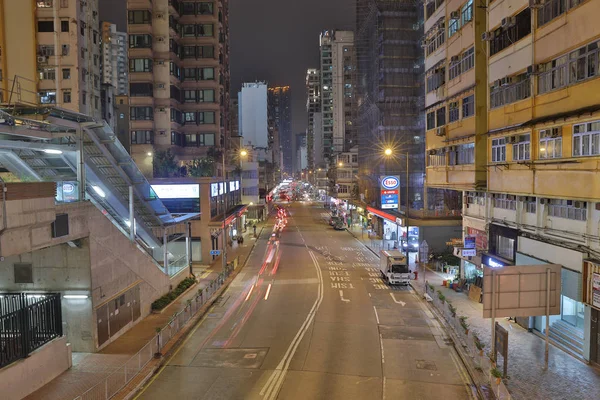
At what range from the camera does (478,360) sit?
16.8 meters

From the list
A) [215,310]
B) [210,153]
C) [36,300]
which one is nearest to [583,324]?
[215,310]

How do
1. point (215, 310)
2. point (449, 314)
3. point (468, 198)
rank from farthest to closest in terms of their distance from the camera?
point (468, 198) < point (215, 310) < point (449, 314)

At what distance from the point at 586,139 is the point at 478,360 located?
27.4ft

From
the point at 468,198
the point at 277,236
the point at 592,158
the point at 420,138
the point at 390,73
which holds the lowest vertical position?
the point at 277,236

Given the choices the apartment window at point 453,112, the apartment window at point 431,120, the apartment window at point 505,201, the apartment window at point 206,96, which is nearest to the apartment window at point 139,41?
the apartment window at point 206,96

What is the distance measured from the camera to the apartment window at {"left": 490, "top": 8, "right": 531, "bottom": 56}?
2091cm

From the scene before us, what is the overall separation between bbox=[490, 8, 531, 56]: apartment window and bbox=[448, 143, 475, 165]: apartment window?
17.2 ft

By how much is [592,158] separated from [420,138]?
1829 inches

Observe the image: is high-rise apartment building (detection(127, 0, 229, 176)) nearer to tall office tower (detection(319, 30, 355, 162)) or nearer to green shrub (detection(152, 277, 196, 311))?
green shrub (detection(152, 277, 196, 311))

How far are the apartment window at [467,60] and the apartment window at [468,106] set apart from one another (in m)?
1.63

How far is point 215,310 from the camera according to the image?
25.5m

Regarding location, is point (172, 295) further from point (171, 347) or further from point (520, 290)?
point (520, 290)

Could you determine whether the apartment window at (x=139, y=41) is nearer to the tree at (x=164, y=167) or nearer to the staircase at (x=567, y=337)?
the tree at (x=164, y=167)

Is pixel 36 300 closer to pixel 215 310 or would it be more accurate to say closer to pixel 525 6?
pixel 215 310
